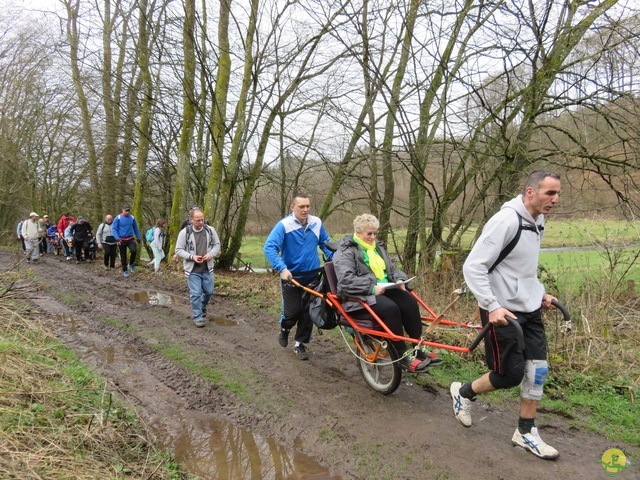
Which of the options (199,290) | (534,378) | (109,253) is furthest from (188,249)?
(109,253)

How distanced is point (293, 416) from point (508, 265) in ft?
7.65

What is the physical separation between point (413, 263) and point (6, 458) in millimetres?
9012

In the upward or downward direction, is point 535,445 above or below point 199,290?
below

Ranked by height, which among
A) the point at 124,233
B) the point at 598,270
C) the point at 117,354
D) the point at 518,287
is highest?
the point at 124,233

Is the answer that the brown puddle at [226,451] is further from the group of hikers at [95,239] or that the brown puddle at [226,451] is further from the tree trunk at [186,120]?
the tree trunk at [186,120]

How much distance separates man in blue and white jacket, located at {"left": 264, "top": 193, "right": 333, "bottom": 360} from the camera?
543cm

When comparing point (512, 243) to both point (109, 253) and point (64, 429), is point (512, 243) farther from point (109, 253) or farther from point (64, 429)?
point (109, 253)

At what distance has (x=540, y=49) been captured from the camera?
7.07 metres

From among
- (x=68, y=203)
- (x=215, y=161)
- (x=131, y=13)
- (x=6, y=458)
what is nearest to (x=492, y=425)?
(x=6, y=458)

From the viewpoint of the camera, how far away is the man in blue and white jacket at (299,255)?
17.8 ft

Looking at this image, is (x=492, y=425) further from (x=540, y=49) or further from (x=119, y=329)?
(x=540, y=49)

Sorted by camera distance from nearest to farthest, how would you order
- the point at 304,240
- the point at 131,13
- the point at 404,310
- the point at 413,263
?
1. the point at 404,310
2. the point at 304,240
3. the point at 413,263
4. the point at 131,13

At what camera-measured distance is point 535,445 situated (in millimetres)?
3221

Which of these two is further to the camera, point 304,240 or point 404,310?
point 304,240
